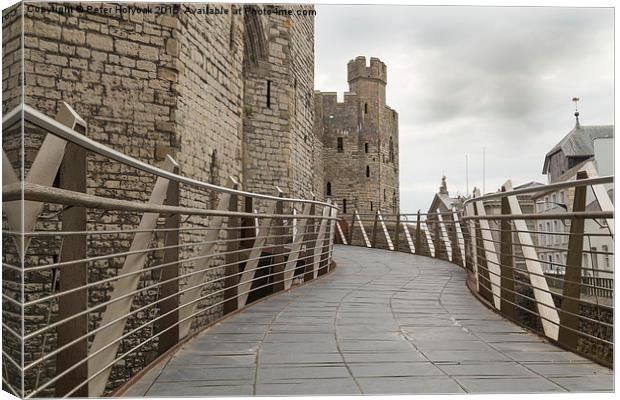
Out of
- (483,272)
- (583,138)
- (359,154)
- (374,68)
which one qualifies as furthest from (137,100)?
(359,154)

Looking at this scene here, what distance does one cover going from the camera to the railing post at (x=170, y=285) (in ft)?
10.3

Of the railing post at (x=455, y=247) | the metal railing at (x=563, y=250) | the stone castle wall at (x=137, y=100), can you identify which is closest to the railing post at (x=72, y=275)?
the stone castle wall at (x=137, y=100)

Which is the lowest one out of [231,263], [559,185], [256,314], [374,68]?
[256,314]

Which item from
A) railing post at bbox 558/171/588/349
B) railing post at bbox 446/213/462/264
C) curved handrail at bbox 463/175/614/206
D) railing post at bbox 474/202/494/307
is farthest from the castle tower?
railing post at bbox 558/171/588/349

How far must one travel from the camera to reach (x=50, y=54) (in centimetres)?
552

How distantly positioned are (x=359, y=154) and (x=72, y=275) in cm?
2626

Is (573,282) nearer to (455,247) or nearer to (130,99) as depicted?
(130,99)

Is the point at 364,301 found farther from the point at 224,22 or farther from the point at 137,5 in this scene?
the point at 224,22

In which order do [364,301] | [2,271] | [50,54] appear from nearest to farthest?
[2,271] < [364,301] < [50,54]

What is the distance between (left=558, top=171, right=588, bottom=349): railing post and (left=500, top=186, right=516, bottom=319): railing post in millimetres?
856

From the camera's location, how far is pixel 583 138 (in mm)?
2840

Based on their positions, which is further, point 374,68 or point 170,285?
point 374,68

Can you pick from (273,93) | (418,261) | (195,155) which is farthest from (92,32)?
(273,93)

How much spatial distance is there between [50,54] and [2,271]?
4064mm
